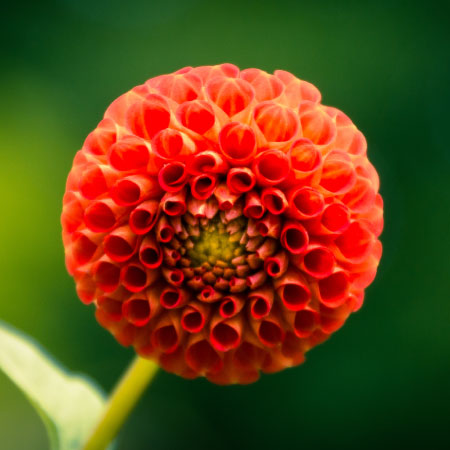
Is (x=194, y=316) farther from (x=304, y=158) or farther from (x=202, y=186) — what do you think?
(x=304, y=158)

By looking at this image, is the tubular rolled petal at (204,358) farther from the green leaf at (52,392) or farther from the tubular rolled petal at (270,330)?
the green leaf at (52,392)

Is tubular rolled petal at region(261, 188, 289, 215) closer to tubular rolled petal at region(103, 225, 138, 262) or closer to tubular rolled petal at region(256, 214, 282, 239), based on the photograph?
tubular rolled petal at region(256, 214, 282, 239)

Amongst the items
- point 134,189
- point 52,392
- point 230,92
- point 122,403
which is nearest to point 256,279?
point 134,189

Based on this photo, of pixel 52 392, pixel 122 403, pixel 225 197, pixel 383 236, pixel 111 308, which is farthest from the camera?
pixel 383 236

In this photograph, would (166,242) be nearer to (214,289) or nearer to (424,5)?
(214,289)

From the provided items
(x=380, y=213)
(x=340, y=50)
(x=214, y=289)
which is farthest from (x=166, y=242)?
(x=340, y=50)

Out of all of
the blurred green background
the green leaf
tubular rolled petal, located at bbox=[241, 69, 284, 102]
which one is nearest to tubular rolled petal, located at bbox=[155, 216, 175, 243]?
tubular rolled petal, located at bbox=[241, 69, 284, 102]
